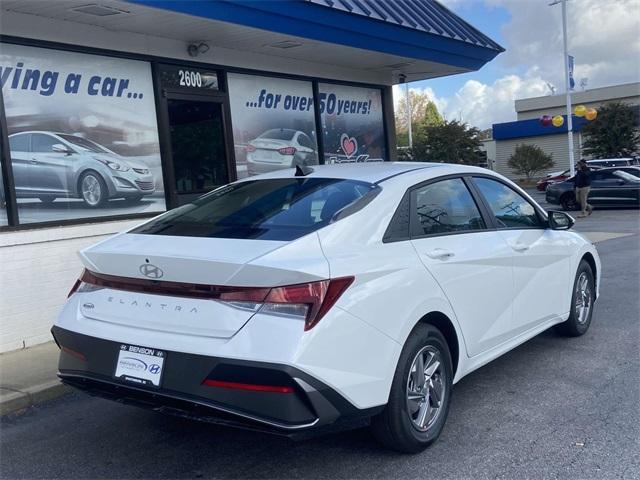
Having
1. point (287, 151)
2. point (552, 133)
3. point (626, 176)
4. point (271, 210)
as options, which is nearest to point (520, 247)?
point (271, 210)

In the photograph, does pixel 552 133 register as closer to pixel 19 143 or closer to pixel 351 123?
pixel 351 123

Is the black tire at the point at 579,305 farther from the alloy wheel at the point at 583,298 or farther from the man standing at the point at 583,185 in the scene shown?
the man standing at the point at 583,185

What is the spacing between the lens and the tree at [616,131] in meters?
35.8

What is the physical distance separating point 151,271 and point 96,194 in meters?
4.41

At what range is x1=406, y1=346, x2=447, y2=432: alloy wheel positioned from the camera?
370 cm

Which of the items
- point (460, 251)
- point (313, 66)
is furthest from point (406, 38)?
point (460, 251)

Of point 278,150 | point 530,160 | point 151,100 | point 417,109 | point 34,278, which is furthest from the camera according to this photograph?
point 417,109

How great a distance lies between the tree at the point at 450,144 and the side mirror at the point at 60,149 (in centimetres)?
2143

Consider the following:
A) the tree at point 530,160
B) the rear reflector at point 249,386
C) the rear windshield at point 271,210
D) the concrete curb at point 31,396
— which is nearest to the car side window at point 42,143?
the concrete curb at point 31,396

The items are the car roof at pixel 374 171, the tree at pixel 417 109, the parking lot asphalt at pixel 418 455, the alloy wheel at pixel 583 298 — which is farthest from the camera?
the tree at pixel 417 109

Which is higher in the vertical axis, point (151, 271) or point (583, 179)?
point (151, 271)

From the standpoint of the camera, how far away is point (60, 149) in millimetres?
7012

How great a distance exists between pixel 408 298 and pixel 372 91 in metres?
8.89

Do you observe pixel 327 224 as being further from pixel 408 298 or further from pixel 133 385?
pixel 133 385
